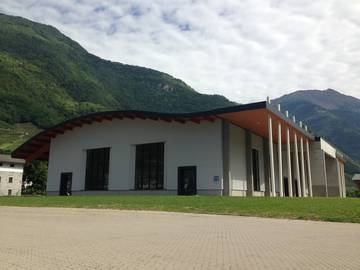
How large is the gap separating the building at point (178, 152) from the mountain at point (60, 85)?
79.1 m

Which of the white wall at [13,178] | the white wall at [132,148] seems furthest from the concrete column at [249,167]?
the white wall at [13,178]

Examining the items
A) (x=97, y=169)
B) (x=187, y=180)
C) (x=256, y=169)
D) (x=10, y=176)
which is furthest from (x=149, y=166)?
(x=10, y=176)

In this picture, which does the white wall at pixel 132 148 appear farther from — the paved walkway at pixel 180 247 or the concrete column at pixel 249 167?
the paved walkway at pixel 180 247

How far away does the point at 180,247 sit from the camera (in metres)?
7.39

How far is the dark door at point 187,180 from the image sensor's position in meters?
31.2

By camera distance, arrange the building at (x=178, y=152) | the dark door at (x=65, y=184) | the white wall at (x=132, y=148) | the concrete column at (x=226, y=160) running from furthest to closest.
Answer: the dark door at (x=65, y=184) → the white wall at (x=132, y=148) → the building at (x=178, y=152) → the concrete column at (x=226, y=160)

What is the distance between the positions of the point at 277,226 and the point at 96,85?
149 m

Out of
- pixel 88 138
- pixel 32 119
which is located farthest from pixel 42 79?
pixel 88 138

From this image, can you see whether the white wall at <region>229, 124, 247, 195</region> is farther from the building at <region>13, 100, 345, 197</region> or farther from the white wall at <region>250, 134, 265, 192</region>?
the white wall at <region>250, 134, 265, 192</region>

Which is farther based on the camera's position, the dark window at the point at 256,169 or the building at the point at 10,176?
the building at the point at 10,176

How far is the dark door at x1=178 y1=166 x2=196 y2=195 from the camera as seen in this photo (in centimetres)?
3119

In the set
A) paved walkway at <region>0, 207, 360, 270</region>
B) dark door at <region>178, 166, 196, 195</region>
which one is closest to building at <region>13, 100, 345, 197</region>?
dark door at <region>178, 166, 196, 195</region>

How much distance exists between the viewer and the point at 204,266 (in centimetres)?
560

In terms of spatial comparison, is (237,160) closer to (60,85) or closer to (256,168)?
(256,168)
